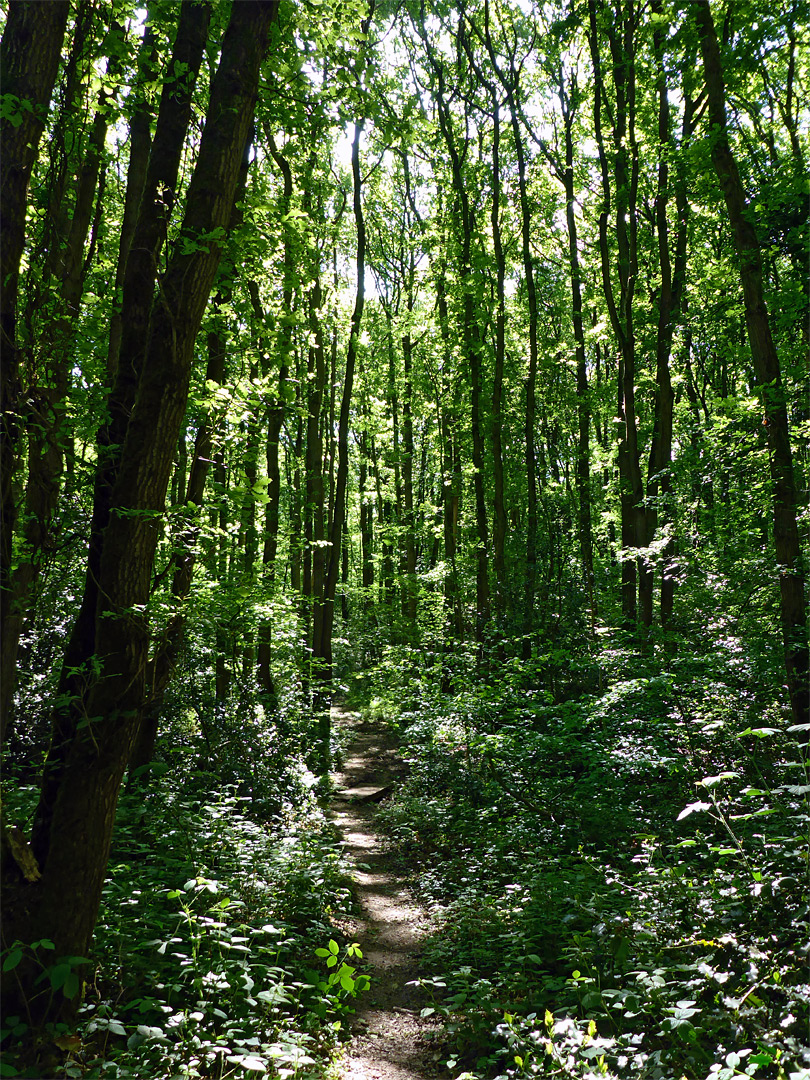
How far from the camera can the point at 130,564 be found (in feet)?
12.8

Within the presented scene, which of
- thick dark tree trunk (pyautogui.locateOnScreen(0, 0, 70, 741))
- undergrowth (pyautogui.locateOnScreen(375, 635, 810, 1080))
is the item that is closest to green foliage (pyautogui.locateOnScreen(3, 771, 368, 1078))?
undergrowth (pyautogui.locateOnScreen(375, 635, 810, 1080))

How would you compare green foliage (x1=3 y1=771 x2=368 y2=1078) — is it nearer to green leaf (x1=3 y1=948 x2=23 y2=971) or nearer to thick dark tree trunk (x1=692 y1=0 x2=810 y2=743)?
green leaf (x1=3 y1=948 x2=23 y2=971)

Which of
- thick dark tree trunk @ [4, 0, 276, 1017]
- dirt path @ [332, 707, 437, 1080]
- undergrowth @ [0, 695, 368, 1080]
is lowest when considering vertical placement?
dirt path @ [332, 707, 437, 1080]

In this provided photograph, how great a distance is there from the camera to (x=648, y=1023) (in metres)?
3.49

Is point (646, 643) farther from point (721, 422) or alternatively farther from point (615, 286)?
point (615, 286)

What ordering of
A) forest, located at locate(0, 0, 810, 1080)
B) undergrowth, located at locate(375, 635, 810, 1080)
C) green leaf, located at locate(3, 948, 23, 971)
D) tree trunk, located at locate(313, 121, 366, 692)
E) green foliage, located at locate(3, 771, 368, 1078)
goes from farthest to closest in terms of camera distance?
1. tree trunk, located at locate(313, 121, 366, 692)
2. forest, located at locate(0, 0, 810, 1080)
3. green foliage, located at locate(3, 771, 368, 1078)
4. undergrowth, located at locate(375, 635, 810, 1080)
5. green leaf, located at locate(3, 948, 23, 971)

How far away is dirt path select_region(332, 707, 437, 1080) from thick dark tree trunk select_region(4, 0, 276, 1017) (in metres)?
1.93

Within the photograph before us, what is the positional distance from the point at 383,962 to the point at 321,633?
23.2 ft

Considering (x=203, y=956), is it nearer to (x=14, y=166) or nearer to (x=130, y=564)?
(x=130, y=564)

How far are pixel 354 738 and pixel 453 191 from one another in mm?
13789

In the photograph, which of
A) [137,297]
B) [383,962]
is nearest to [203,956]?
[383,962]

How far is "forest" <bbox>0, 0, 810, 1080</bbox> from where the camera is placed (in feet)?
11.6

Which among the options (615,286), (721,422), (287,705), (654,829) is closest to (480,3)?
(615,286)

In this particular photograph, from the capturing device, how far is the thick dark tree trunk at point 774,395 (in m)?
6.43
